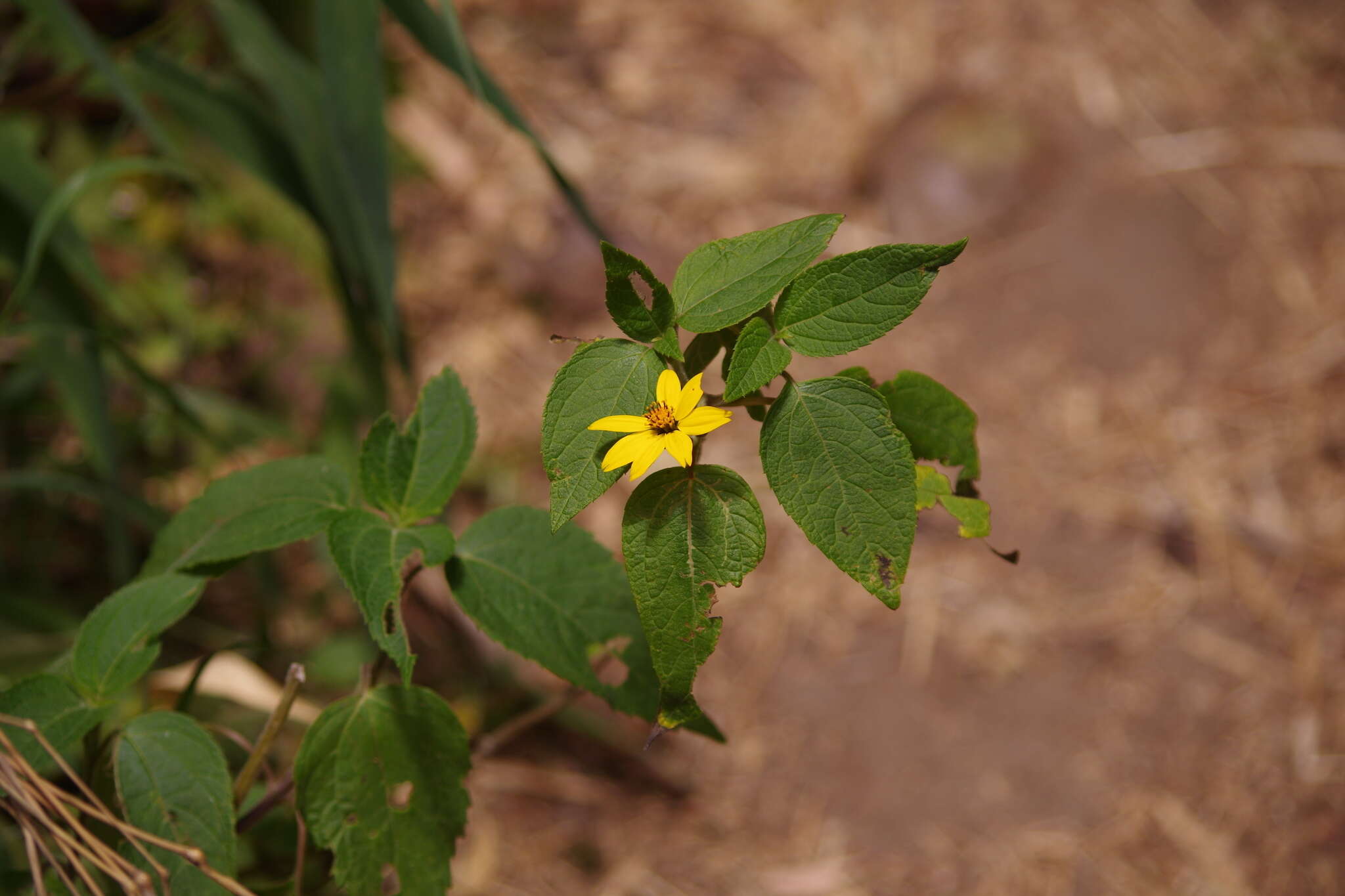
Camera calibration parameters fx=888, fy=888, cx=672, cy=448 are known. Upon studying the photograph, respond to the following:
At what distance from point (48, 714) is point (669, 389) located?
0.54 metres

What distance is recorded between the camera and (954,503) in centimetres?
63

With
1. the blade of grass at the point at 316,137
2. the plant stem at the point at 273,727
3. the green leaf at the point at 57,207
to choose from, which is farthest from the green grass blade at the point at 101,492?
the plant stem at the point at 273,727

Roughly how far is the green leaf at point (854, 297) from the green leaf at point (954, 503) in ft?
0.41

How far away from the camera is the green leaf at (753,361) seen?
1.76 feet

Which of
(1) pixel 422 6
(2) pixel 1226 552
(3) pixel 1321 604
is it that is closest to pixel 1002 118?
(2) pixel 1226 552

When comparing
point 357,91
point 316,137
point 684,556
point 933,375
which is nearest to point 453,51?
point 357,91

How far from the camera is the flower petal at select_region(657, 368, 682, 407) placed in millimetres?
553

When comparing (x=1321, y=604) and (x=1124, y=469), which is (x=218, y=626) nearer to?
(x=1124, y=469)

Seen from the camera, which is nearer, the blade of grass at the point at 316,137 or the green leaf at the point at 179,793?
the green leaf at the point at 179,793

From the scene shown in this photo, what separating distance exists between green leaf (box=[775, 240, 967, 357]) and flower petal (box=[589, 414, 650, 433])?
0.37 feet

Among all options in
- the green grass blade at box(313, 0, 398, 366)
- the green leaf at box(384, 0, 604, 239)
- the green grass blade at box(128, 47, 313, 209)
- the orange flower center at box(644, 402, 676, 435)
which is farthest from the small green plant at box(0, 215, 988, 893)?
the green grass blade at box(128, 47, 313, 209)

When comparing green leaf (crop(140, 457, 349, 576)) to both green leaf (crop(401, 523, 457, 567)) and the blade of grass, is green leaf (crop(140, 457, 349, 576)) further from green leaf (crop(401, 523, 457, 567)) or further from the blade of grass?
the blade of grass

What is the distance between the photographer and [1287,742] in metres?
1.80

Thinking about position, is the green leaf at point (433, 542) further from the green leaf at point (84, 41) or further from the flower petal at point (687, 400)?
the green leaf at point (84, 41)
